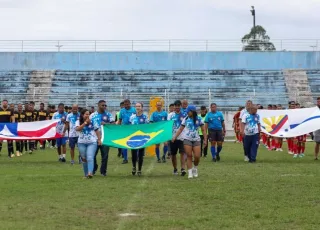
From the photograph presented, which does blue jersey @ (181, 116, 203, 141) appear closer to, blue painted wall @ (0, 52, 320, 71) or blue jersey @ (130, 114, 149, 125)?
blue jersey @ (130, 114, 149, 125)

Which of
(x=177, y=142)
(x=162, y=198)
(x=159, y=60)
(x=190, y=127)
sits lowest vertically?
(x=162, y=198)

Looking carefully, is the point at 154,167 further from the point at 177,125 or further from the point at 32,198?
the point at 32,198

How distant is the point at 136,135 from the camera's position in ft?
64.7

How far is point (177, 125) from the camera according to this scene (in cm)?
1981

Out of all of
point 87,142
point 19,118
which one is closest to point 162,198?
point 87,142

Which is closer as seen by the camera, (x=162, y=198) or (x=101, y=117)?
(x=162, y=198)

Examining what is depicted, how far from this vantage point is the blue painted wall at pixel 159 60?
183ft

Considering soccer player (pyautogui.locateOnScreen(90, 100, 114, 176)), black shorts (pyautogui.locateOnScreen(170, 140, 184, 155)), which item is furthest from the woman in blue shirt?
black shorts (pyautogui.locateOnScreen(170, 140, 184, 155))

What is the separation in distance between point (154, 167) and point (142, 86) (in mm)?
30308

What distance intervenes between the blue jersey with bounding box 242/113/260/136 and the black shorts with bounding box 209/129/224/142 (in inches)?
54.7

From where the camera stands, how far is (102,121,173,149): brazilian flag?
19.5 meters

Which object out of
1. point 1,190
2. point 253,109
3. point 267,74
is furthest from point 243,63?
point 1,190

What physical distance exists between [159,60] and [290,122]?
3081cm

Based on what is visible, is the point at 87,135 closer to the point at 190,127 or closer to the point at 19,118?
the point at 190,127
